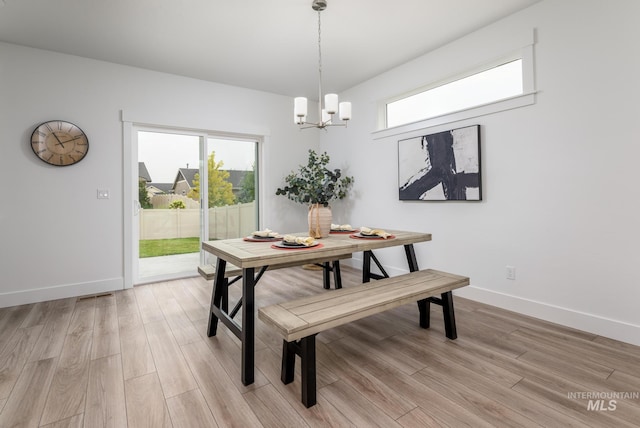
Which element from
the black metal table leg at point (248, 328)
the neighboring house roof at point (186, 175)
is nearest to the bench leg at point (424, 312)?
the black metal table leg at point (248, 328)

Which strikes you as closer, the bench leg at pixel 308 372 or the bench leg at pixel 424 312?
the bench leg at pixel 308 372

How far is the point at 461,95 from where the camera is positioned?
10.6 ft

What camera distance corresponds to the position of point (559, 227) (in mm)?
2473

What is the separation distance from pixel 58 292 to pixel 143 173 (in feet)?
5.15

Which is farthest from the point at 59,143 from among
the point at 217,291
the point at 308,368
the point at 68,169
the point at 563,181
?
the point at 563,181

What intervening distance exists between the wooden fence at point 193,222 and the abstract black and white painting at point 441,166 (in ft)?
7.62

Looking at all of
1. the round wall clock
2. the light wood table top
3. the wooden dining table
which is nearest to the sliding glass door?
the round wall clock

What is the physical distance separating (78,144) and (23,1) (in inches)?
51.8

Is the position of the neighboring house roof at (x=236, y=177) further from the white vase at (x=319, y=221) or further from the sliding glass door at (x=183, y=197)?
the white vase at (x=319, y=221)

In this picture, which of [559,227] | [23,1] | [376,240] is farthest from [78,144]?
[559,227]

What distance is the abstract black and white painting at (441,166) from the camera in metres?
2.99

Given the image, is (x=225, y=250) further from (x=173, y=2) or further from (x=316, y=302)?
(x=173, y=2)

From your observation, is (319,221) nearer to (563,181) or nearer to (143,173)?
(563,181)

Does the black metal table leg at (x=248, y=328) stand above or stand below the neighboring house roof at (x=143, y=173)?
below
